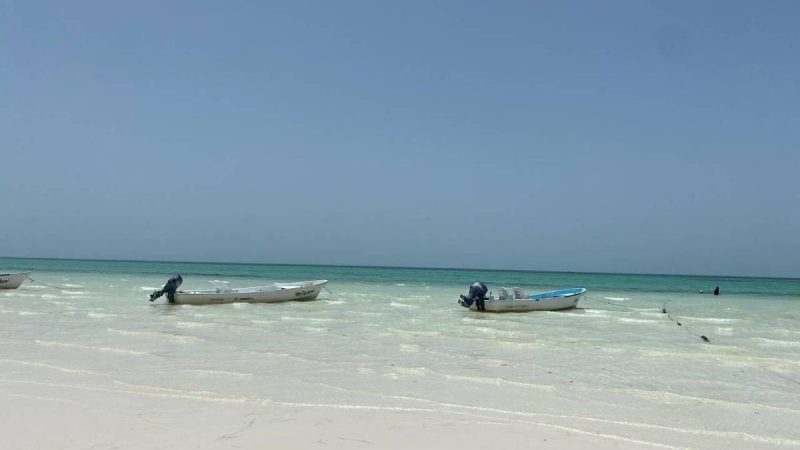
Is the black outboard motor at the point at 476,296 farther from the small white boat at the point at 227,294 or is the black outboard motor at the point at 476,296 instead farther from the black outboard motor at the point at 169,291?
the black outboard motor at the point at 169,291

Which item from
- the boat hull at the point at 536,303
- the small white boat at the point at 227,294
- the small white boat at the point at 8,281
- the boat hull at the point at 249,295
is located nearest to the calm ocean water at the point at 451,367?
the boat hull at the point at 536,303

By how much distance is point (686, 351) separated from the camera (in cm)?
1388

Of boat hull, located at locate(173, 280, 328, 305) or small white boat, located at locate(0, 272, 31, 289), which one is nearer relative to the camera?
boat hull, located at locate(173, 280, 328, 305)

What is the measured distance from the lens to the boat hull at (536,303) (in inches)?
945

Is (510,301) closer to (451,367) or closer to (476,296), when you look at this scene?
(476,296)

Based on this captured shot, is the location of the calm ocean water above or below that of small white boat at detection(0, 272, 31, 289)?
below

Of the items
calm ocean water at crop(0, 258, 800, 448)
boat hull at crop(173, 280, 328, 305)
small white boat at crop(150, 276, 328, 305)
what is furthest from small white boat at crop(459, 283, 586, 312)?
small white boat at crop(150, 276, 328, 305)

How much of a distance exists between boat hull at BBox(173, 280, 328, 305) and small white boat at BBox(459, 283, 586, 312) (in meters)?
8.14

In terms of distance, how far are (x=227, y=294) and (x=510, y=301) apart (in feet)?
40.2

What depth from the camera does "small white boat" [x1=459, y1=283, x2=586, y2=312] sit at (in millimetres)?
24000

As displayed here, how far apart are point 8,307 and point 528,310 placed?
Answer: 2028cm

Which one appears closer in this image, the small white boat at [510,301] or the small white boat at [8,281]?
the small white boat at [510,301]

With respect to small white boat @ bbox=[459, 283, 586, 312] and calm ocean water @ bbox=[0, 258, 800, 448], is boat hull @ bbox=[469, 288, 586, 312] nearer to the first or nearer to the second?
small white boat @ bbox=[459, 283, 586, 312]

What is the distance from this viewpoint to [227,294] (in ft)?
84.0
